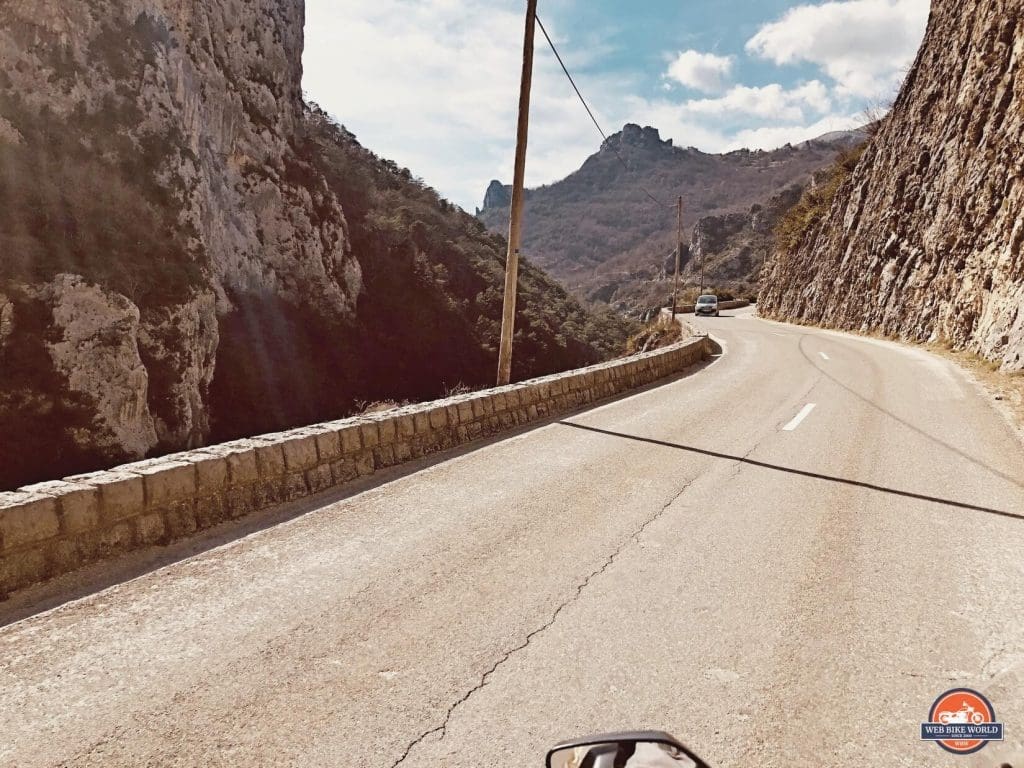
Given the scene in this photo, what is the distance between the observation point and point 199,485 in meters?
5.02

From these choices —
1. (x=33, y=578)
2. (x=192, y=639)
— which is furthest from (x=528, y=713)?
(x=33, y=578)

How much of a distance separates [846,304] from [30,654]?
36.2 meters

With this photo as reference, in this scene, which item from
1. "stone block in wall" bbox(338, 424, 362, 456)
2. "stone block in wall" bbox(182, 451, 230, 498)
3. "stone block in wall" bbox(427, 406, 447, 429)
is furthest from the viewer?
"stone block in wall" bbox(427, 406, 447, 429)

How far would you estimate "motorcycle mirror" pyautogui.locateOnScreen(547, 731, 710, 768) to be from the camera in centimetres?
153

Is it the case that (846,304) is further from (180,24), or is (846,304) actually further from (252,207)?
(180,24)

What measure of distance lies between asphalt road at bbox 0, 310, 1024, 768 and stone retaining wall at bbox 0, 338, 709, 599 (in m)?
0.45

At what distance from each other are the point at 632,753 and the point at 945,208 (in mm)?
29112

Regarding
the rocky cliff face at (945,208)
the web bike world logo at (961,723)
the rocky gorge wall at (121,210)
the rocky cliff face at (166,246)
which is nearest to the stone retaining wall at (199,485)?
the web bike world logo at (961,723)

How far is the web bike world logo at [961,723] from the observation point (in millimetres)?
2621

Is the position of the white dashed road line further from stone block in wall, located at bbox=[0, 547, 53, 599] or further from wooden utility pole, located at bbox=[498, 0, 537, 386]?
stone block in wall, located at bbox=[0, 547, 53, 599]

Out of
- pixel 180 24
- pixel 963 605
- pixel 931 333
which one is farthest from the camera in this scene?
pixel 180 24

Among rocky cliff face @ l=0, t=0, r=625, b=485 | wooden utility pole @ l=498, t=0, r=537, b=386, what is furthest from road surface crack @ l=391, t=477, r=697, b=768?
rocky cliff face @ l=0, t=0, r=625, b=485

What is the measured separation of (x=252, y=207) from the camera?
32.6 meters

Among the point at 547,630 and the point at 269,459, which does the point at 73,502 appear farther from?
the point at 547,630
